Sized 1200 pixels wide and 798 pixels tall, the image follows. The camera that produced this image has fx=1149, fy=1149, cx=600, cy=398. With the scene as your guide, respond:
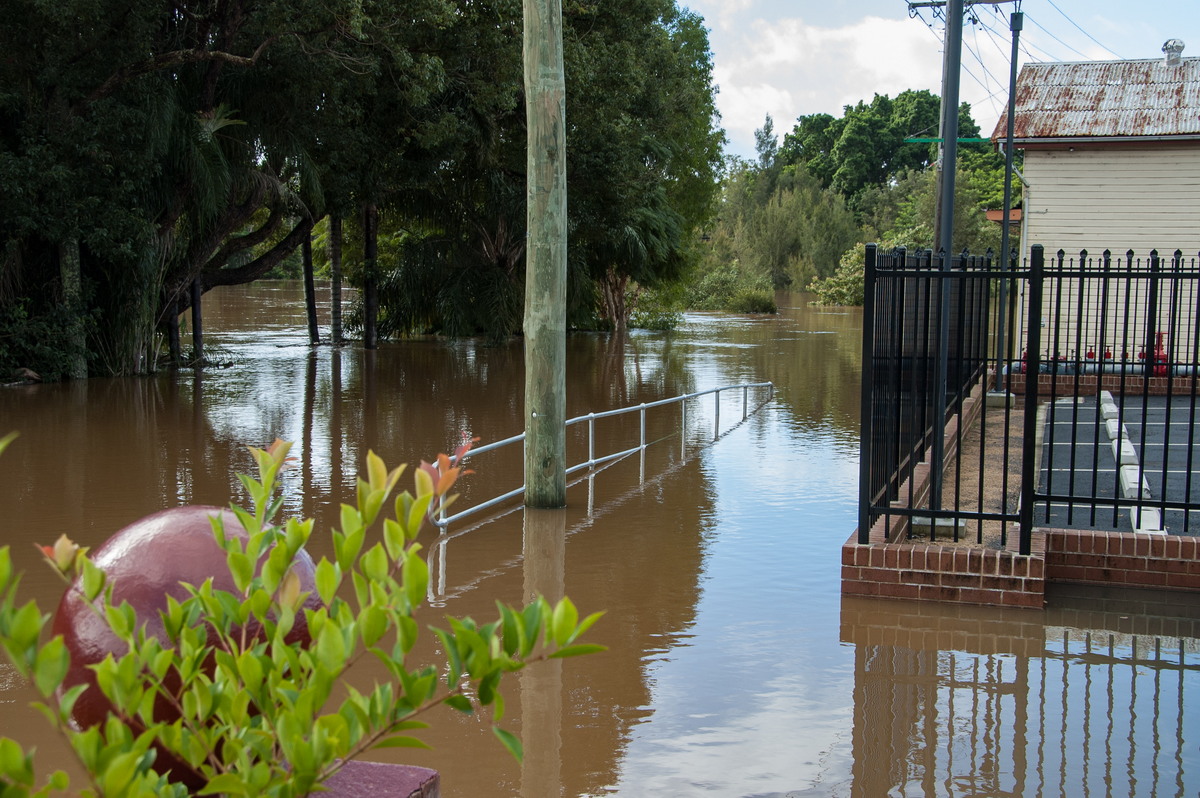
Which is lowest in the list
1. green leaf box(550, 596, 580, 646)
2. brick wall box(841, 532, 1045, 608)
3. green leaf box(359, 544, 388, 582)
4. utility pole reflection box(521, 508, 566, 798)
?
utility pole reflection box(521, 508, 566, 798)

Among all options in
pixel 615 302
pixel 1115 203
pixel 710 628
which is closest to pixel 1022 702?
pixel 710 628

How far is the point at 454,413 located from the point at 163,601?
14.5 m

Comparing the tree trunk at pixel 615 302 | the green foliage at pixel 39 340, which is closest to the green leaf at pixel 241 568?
the green foliage at pixel 39 340

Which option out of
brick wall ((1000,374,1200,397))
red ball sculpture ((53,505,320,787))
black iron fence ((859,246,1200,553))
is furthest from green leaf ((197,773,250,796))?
brick wall ((1000,374,1200,397))

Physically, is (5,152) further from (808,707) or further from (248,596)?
(248,596)

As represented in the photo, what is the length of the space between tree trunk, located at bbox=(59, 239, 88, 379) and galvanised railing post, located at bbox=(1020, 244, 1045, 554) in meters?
18.2

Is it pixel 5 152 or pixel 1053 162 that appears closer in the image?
pixel 5 152

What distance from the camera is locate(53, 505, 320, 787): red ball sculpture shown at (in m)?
3.39

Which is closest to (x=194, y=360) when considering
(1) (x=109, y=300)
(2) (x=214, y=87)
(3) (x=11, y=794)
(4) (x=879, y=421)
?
(1) (x=109, y=300)

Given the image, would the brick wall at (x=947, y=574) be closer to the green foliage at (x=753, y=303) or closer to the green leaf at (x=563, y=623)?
the green leaf at (x=563, y=623)

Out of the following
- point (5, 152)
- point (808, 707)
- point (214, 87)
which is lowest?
point (808, 707)

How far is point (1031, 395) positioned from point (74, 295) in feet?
61.0

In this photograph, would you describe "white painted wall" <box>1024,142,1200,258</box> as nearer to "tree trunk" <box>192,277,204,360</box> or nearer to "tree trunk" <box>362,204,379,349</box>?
"tree trunk" <box>362,204,379,349</box>

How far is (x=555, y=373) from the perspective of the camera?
1073 cm
